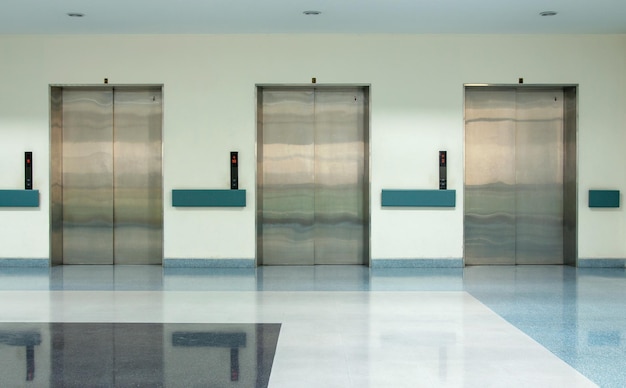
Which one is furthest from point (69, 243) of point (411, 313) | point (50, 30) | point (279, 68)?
→ point (411, 313)

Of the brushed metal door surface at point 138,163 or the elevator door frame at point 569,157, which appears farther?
the brushed metal door surface at point 138,163

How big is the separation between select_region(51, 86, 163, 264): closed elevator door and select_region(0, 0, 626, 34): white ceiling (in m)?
1.22

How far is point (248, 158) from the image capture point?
12.3 meters

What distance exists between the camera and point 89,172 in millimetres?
12680

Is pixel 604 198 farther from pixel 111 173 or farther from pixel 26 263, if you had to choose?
pixel 26 263

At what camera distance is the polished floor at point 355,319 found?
5.62 m

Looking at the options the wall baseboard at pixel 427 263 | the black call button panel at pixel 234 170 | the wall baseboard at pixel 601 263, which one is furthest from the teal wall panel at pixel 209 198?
the wall baseboard at pixel 601 263

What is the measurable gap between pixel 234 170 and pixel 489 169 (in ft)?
14.4

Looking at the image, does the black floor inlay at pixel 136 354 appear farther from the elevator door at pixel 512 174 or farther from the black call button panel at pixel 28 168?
the elevator door at pixel 512 174

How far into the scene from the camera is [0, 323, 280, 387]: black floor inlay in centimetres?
539

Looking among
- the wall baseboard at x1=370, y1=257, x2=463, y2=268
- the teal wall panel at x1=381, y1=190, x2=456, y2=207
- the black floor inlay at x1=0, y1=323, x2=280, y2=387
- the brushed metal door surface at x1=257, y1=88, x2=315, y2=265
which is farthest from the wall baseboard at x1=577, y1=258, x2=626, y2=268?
the black floor inlay at x1=0, y1=323, x2=280, y2=387

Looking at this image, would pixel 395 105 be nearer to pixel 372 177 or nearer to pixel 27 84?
pixel 372 177

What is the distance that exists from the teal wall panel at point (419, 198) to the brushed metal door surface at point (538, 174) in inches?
51.5

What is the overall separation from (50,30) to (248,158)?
3.85m
